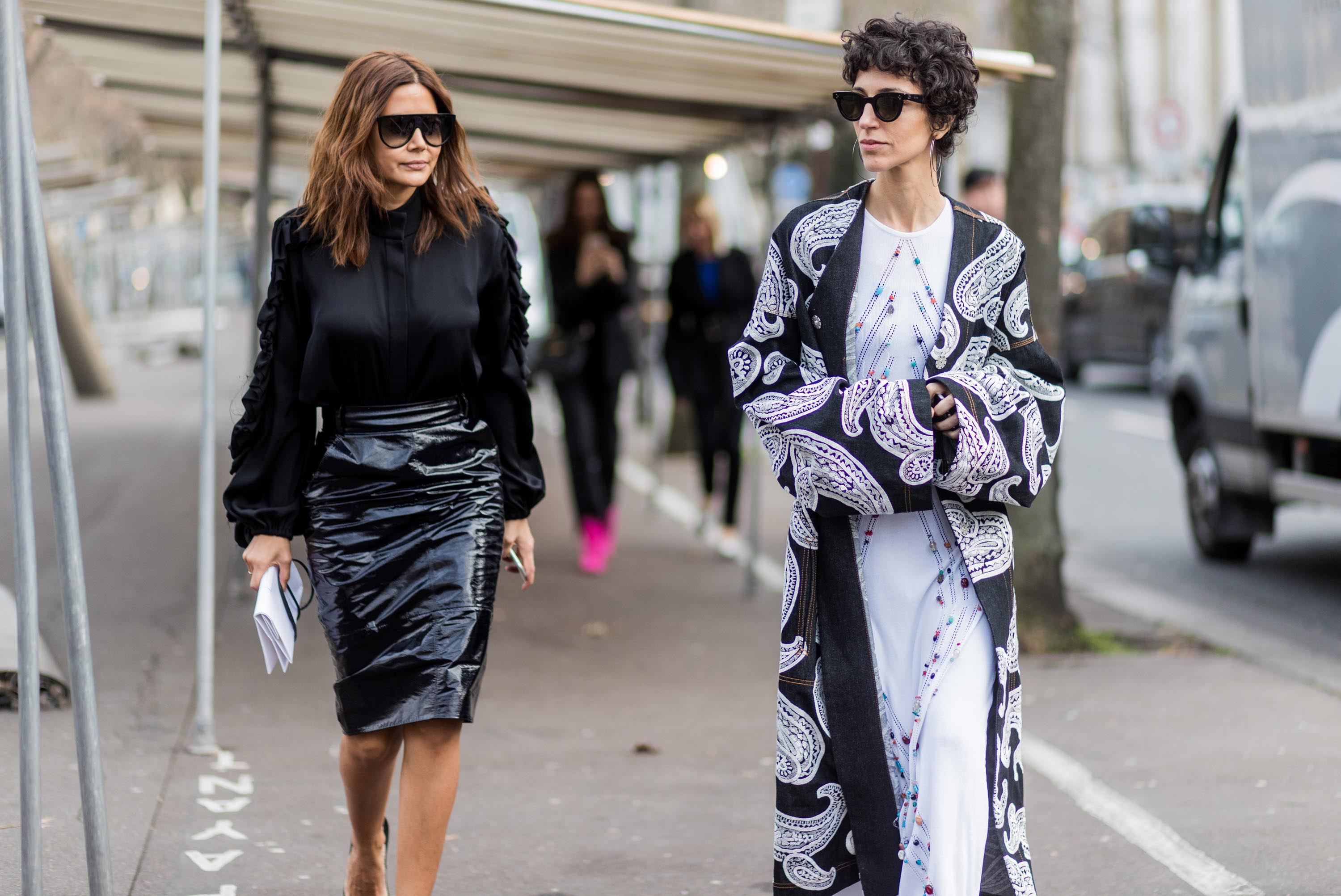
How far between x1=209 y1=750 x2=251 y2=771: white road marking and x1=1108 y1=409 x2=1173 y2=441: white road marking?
37.5 ft

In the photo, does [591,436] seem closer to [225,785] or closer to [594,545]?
[594,545]

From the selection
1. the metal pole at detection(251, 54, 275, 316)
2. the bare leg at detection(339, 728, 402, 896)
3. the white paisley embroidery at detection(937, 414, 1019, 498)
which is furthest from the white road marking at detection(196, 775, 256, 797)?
the metal pole at detection(251, 54, 275, 316)

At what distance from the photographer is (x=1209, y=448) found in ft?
29.8

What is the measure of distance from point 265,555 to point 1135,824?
2578mm

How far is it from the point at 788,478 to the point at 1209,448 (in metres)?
6.58

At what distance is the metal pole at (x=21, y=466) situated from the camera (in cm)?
317

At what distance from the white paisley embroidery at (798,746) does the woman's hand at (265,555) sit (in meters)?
1.13

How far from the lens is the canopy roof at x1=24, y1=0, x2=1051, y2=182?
570 centimetres

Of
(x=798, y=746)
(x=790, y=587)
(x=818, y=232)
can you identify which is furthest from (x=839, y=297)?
(x=798, y=746)

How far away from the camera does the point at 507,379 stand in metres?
3.63

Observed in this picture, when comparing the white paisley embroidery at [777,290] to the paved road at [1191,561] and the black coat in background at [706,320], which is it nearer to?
the paved road at [1191,561]

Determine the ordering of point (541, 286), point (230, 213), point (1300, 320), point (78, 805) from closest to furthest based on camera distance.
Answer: point (78, 805)
point (1300, 320)
point (541, 286)
point (230, 213)

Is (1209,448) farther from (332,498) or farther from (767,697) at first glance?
(332,498)

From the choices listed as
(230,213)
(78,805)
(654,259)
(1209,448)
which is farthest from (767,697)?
(230,213)
